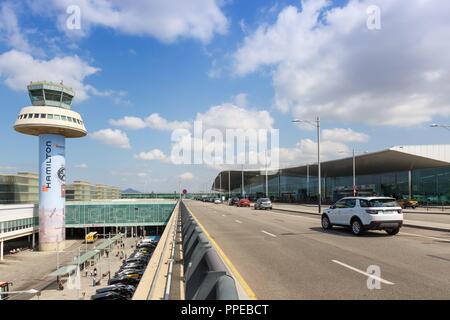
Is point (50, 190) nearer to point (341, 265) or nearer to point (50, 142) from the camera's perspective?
point (50, 142)

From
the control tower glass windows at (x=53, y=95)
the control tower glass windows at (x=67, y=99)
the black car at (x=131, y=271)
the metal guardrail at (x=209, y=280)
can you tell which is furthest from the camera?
the control tower glass windows at (x=67, y=99)

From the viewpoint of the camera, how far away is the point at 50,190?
65.2 meters

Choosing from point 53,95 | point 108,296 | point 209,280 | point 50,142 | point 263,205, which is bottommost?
point 108,296

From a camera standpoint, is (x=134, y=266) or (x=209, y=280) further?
(x=134, y=266)

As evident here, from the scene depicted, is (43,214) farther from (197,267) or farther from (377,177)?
(377,177)

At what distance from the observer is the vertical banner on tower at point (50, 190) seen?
6469cm

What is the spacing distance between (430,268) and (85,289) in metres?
36.1

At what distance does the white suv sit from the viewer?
15883mm

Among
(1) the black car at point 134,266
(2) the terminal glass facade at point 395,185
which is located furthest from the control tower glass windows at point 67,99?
(2) the terminal glass facade at point 395,185

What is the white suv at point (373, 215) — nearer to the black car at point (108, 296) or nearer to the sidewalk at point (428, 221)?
the sidewalk at point (428, 221)

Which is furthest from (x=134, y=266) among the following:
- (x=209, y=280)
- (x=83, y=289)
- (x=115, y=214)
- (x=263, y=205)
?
(x=115, y=214)

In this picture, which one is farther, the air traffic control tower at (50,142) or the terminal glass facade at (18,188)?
the terminal glass facade at (18,188)

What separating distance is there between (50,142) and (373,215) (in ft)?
206
